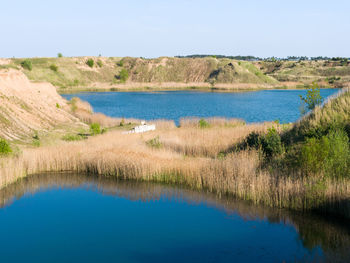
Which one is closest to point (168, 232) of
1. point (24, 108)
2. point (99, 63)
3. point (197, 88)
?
point (24, 108)

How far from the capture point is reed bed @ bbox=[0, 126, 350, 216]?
1297 cm

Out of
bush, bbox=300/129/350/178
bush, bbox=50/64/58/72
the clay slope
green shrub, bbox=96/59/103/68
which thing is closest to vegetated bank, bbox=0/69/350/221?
bush, bbox=300/129/350/178

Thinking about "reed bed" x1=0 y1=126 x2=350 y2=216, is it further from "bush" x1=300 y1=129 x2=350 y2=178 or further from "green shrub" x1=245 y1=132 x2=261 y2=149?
"green shrub" x1=245 y1=132 x2=261 y2=149

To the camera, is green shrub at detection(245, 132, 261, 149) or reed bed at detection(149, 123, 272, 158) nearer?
green shrub at detection(245, 132, 261, 149)

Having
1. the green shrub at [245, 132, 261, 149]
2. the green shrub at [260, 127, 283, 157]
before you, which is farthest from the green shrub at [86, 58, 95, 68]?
the green shrub at [260, 127, 283, 157]

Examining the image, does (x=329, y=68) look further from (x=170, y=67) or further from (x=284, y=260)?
(x=284, y=260)

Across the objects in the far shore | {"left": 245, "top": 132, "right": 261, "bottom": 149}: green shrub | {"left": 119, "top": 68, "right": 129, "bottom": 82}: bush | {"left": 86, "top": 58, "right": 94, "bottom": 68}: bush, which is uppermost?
{"left": 86, "top": 58, "right": 94, "bottom": 68}: bush

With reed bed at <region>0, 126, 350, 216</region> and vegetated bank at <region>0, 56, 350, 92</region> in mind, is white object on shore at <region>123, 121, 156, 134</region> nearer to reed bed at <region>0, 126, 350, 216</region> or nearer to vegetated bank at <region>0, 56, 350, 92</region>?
reed bed at <region>0, 126, 350, 216</region>

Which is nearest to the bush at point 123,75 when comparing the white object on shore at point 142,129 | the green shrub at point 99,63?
the green shrub at point 99,63

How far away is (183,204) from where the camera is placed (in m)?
14.2

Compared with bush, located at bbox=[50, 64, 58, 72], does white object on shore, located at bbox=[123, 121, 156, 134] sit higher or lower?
lower

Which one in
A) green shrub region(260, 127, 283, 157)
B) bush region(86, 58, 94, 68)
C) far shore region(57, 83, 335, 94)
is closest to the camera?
green shrub region(260, 127, 283, 157)

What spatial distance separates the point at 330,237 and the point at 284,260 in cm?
200

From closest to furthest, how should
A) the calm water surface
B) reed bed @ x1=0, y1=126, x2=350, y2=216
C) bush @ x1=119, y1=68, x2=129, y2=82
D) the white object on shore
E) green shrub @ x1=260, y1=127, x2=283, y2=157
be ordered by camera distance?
the calm water surface → reed bed @ x1=0, y1=126, x2=350, y2=216 → green shrub @ x1=260, y1=127, x2=283, y2=157 → the white object on shore → bush @ x1=119, y1=68, x2=129, y2=82
